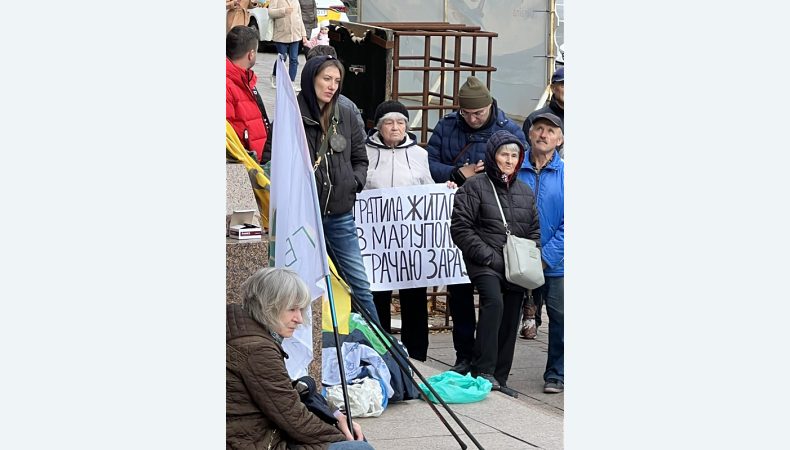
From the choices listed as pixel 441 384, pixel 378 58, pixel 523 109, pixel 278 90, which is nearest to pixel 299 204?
pixel 278 90

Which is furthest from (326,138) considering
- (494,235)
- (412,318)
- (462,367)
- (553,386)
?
(553,386)

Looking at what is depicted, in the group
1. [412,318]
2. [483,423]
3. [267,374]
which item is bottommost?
[483,423]

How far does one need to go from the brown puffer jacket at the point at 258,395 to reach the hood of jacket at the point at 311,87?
232 centimetres

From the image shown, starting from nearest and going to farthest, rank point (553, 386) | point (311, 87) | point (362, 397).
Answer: point (362, 397)
point (311, 87)
point (553, 386)

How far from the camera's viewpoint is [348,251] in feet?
25.7

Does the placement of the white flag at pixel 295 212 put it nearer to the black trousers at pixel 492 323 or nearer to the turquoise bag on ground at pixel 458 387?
the turquoise bag on ground at pixel 458 387

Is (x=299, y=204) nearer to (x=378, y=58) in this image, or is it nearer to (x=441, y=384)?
(x=441, y=384)

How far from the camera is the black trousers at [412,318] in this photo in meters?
8.99

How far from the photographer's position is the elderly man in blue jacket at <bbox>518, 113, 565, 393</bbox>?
8453 mm

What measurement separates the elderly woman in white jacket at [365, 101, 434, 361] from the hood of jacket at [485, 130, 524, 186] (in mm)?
859

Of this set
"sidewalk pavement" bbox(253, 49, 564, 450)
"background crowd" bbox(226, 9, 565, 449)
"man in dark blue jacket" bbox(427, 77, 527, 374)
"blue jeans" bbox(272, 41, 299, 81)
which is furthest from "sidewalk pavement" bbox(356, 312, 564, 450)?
"blue jeans" bbox(272, 41, 299, 81)

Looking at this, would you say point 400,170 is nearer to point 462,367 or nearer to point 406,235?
point 406,235

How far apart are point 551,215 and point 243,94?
2.16m

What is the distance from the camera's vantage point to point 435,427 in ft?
23.4
